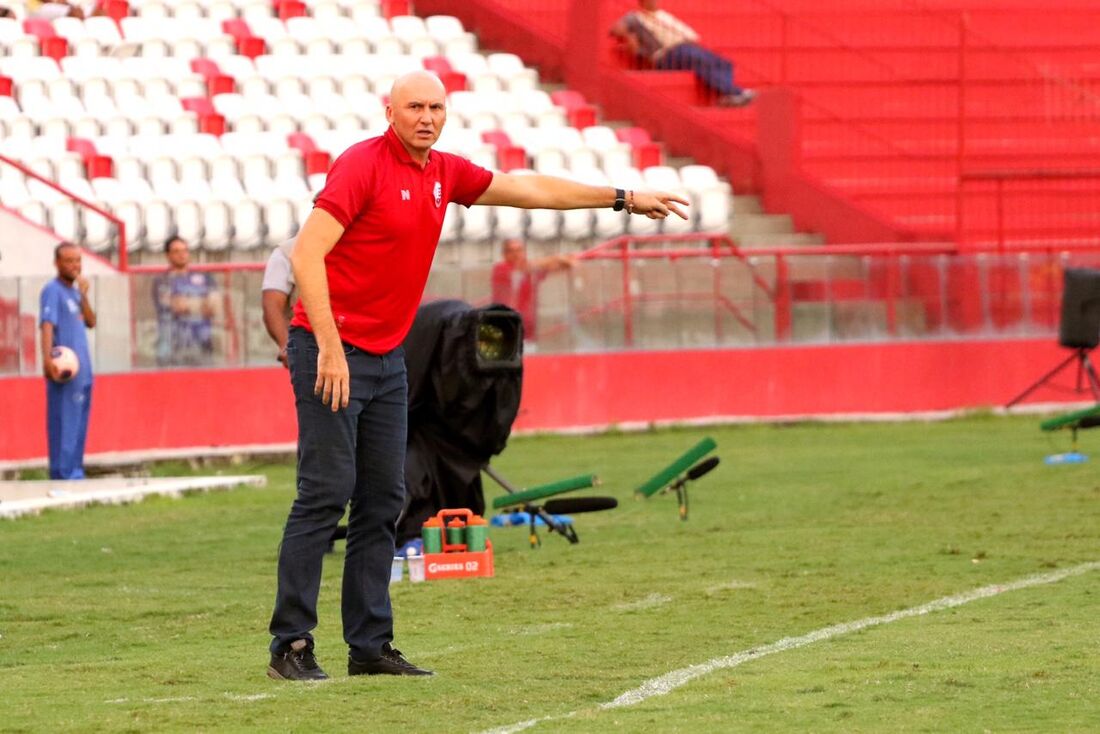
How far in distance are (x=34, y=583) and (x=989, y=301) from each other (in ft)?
48.3

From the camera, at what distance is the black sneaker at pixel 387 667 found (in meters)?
8.05

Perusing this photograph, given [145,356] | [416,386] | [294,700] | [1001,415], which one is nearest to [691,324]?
[1001,415]

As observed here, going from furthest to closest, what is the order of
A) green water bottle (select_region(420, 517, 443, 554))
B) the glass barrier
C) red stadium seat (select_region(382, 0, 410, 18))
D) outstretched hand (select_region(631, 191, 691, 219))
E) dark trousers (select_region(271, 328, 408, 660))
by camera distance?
red stadium seat (select_region(382, 0, 410, 18)) < the glass barrier < green water bottle (select_region(420, 517, 443, 554)) < outstretched hand (select_region(631, 191, 691, 219)) < dark trousers (select_region(271, 328, 408, 660))

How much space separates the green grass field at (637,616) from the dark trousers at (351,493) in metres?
0.26

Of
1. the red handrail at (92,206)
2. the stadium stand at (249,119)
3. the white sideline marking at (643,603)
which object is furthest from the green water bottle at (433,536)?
the stadium stand at (249,119)

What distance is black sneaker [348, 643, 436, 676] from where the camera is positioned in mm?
8055

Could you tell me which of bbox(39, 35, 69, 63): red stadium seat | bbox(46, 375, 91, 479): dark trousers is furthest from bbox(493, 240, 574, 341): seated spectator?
bbox(39, 35, 69, 63): red stadium seat

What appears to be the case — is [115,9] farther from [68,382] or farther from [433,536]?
[433,536]

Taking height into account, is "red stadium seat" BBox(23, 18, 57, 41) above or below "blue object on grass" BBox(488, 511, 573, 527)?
above

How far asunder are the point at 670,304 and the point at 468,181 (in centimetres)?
1504

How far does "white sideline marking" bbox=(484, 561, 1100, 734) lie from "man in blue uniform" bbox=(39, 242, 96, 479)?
31.0 feet

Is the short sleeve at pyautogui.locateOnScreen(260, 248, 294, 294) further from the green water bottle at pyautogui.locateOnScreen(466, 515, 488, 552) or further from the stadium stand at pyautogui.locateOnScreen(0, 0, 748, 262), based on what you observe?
the stadium stand at pyautogui.locateOnScreen(0, 0, 748, 262)

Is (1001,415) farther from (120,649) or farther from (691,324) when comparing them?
(120,649)

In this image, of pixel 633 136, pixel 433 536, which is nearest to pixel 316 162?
pixel 633 136
